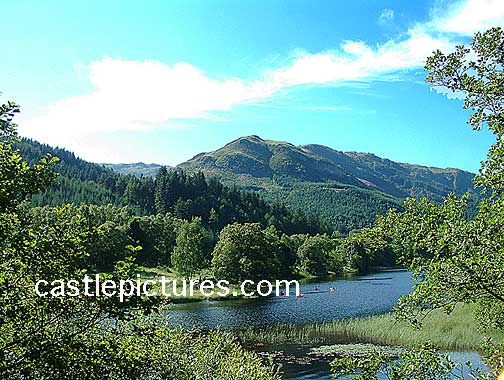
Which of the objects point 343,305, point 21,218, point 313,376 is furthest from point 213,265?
point 21,218

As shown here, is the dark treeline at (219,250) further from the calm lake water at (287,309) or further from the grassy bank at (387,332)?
the grassy bank at (387,332)

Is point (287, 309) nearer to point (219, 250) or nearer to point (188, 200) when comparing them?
point (219, 250)

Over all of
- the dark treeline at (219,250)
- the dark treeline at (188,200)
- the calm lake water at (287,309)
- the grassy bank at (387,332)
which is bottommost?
the calm lake water at (287,309)

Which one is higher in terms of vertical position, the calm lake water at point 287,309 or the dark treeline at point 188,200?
the dark treeline at point 188,200

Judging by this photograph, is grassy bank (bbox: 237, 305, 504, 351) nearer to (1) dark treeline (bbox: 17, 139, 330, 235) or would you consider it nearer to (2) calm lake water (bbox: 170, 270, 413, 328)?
(2) calm lake water (bbox: 170, 270, 413, 328)

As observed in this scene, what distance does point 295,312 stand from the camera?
190ft

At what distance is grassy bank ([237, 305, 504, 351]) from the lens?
3722cm

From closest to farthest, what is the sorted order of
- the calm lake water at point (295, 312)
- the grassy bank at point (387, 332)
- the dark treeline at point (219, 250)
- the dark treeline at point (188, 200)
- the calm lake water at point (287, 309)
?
the calm lake water at point (295, 312) → the grassy bank at point (387, 332) → the calm lake water at point (287, 309) → the dark treeline at point (219, 250) → the dark treeline at point (188, 200)

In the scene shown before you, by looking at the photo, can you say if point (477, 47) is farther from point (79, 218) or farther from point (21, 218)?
point (21, 218)

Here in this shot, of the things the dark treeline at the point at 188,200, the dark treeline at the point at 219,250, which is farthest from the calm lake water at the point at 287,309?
the dark treeline at the point at 188,200

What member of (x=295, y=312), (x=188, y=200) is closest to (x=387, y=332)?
(x=295, y=312)

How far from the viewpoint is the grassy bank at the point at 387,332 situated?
3722 cm

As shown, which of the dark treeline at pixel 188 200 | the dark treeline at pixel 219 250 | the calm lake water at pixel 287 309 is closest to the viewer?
the calm lake water at pixel 287 309

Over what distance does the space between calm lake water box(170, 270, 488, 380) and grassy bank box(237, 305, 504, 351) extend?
2.45m
